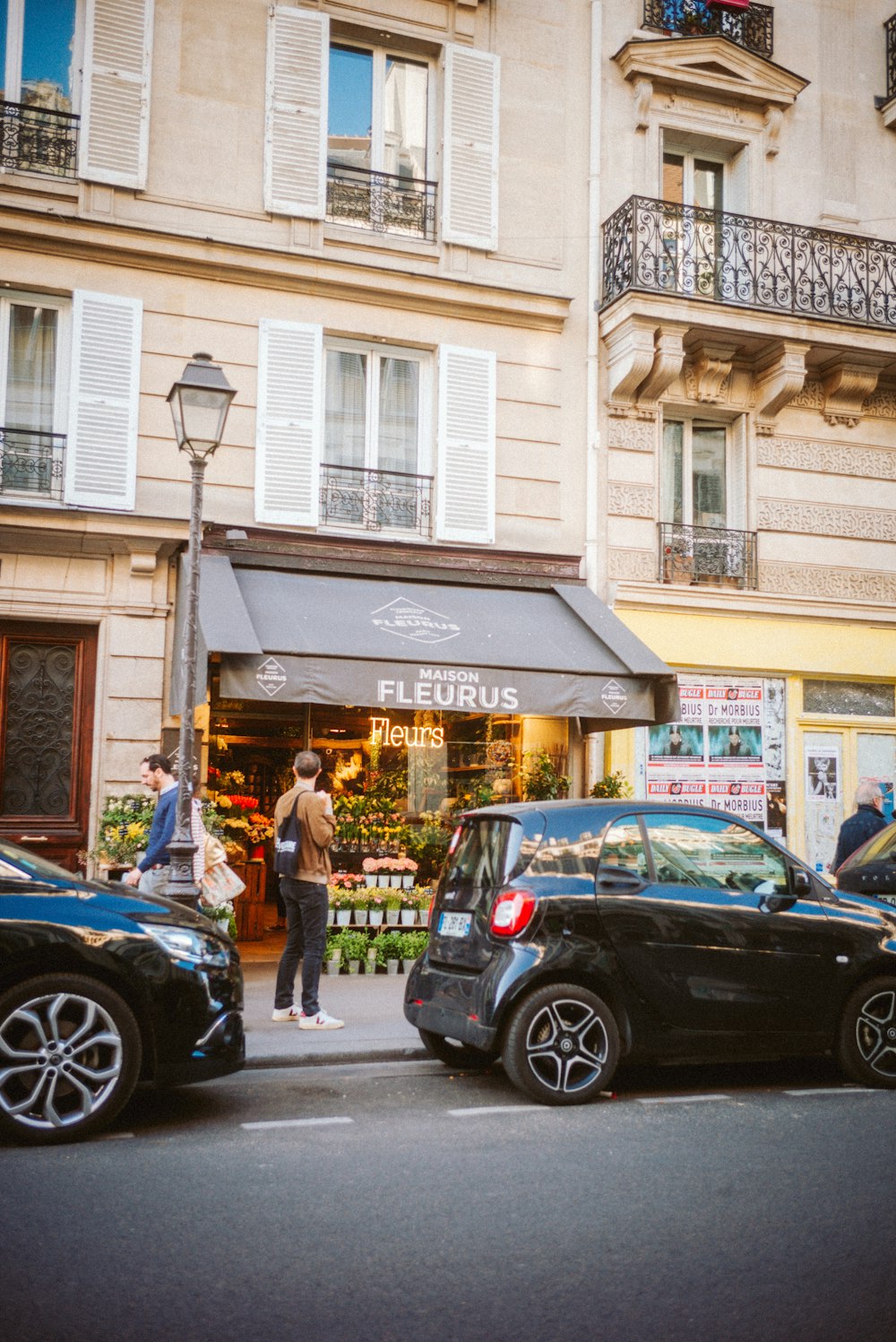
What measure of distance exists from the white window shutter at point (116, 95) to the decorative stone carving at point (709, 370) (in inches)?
251

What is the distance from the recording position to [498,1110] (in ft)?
21.0

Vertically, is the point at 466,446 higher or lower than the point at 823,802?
higher

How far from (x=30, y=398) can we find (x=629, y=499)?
21.4 ft

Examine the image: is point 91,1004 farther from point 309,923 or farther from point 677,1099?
point 677,1099

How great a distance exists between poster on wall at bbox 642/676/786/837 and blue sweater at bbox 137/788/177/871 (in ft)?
20.8

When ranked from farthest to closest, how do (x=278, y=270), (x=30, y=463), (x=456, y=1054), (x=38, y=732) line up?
(x=278, y=270)
(x=30, y=463)
(x=38, y=732)
(x=456, y=1054)

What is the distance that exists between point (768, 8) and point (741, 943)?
12.9m

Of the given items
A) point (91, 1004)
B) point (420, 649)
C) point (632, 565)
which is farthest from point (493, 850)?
point (632, 565)

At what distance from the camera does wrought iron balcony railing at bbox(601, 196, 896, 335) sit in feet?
44.6

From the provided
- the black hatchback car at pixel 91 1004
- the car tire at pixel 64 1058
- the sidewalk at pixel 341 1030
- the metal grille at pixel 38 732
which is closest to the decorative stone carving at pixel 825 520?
the sidewalk at pixel 341 1030

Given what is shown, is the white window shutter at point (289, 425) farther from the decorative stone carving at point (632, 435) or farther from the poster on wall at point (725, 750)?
the poster on wall at point (725, 750)

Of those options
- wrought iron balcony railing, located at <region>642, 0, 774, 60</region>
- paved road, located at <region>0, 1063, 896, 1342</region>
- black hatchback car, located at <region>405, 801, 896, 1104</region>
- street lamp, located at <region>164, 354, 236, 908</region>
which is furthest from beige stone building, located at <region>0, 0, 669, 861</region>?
paved road, located at <region>0, 1063, 896, 1342</region>

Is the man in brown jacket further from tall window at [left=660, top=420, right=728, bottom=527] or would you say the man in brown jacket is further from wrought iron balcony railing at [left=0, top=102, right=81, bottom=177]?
tall window at [left=660, top=420, right=728, bottom=527]

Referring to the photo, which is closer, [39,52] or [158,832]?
[158,832]
